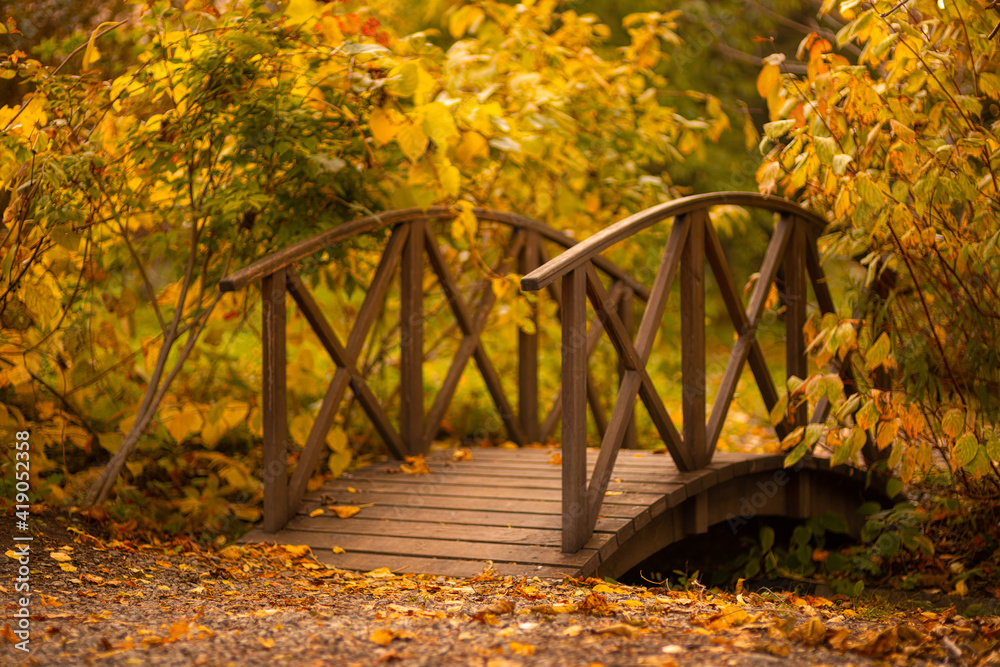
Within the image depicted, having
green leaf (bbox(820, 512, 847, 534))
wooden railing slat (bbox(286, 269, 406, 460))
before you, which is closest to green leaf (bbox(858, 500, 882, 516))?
green leaf (bbox(820, 512, 847, 534))

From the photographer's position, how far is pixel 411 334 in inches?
186

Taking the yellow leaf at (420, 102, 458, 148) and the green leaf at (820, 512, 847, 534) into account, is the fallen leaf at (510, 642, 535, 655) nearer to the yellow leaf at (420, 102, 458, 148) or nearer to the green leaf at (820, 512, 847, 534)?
the yellow leaf at (420, 102, 458, 148)

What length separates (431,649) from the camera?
2.37 metres

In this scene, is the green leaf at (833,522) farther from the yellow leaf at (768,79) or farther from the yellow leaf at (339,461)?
the yellow leaf at (339,461)

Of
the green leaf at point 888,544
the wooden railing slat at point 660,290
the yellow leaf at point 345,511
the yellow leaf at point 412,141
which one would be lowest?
the green leaf at point 888,544

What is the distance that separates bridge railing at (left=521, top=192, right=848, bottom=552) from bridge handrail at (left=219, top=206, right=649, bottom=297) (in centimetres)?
72

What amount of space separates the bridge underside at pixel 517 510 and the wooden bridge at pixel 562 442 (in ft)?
0.04

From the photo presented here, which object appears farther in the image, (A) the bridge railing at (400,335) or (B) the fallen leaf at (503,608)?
(A) the bridge railing at (400,335)

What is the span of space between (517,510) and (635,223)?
4.63 ft

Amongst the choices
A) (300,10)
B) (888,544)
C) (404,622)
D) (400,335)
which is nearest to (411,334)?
(400,335)

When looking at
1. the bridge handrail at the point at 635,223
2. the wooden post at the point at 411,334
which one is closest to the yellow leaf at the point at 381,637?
the bridge handrail at the point at 635,223

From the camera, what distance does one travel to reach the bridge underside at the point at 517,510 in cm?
361

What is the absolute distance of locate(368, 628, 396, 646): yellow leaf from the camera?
240cm

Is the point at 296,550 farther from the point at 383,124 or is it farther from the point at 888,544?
the point at 888,544
